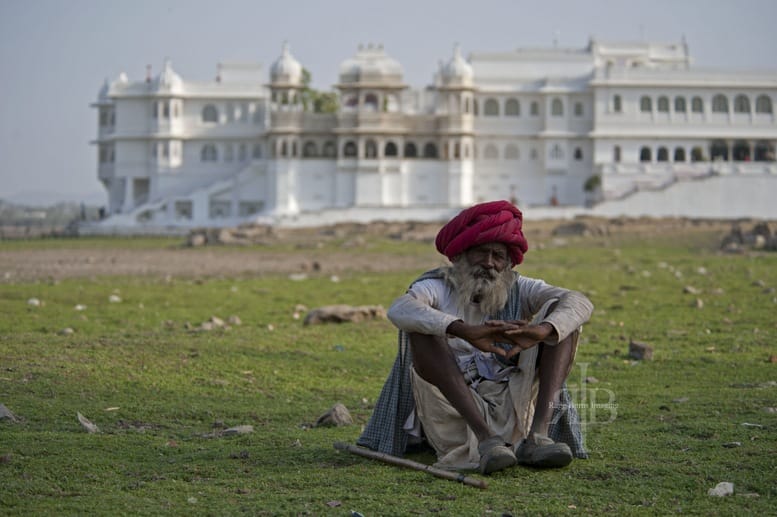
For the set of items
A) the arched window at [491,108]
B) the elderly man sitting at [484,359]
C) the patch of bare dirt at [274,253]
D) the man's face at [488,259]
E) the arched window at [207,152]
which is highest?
the arched window at [491,108]

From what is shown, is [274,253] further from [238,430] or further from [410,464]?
[410,464]

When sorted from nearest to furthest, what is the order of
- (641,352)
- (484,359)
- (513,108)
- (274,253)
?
(484,359) < (641,352) < (274,253) < (513,108)

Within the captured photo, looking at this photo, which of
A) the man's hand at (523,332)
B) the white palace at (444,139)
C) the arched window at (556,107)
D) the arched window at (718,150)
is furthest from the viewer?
the arched window at (718,150)

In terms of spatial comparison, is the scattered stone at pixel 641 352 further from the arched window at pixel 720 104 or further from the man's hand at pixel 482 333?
the arched window at pixel 720 104

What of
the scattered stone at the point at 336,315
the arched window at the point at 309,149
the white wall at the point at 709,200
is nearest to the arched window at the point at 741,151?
the white wall at the point at 709,200

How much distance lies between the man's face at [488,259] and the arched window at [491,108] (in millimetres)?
57674

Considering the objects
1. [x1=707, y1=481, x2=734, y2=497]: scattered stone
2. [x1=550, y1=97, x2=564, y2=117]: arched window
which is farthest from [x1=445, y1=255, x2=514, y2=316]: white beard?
[x1=550, y1=97, x2=564, y2=117]: arched window

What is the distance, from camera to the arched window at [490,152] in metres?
64.6

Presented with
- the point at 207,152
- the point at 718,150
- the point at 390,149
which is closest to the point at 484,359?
the point at 390,149

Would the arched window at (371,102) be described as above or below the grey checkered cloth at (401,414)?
above

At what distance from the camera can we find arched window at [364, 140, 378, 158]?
62.4 m

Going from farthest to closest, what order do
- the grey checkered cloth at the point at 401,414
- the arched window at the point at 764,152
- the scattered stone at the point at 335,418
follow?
the arched window at the point at 764,152 < the scattered stone at the point at 335,418 < the grey checkered cloth at the point at 401,414

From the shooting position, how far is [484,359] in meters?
8.16

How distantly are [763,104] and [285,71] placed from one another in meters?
22.8
